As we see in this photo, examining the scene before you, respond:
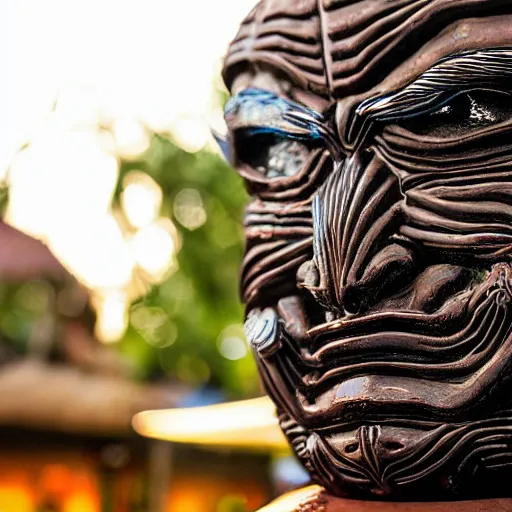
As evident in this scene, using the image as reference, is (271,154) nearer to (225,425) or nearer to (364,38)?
(364,38)

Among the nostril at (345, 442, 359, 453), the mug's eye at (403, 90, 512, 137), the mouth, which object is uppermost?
the mug's eye at (403, 90, 512, 137)

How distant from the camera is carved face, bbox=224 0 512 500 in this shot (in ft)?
2.50

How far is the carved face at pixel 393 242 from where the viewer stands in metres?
0.76

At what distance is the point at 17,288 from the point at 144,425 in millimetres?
3158

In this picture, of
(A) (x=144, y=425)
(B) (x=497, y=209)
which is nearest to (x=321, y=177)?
(B) (x=497, y=209)

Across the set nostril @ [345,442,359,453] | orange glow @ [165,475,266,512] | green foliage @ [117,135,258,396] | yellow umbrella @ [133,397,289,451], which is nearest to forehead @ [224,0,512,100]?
nostril @ [345,442,359,453]

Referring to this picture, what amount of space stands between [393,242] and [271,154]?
0.22 metres

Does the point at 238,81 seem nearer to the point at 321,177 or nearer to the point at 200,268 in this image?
the point at 321,177

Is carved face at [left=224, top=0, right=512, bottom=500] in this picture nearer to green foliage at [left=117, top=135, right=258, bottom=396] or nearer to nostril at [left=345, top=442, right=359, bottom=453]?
nostril at [left=345, top=442, right=359, bottom=453]

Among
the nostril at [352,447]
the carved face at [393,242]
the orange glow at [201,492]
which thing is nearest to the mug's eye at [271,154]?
the carved face at [393,242]

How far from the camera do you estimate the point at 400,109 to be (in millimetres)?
804

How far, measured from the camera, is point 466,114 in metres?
0.79

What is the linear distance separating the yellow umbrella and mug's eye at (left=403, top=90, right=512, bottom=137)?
2.84ft

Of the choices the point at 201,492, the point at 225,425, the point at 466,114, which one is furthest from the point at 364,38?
the point at 201,492
